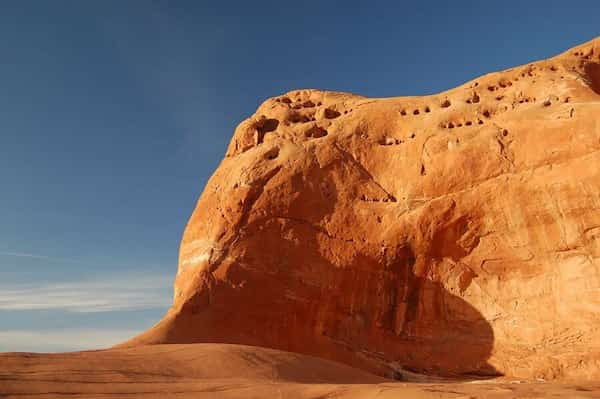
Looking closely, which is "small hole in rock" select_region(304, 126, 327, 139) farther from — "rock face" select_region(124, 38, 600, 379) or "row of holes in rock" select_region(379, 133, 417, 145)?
"row of holes in rock" select_region(379, 133, 417, 145)

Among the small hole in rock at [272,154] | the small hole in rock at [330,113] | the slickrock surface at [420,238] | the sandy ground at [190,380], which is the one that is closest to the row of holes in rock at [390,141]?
the slickrock surface at [420,238]

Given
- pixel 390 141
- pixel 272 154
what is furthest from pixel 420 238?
pixel 272 154

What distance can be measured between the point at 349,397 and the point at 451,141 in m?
12.6

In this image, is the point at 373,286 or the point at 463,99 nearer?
the point at 373,286

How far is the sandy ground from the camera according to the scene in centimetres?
732

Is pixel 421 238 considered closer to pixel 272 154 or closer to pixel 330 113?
pixel 272 154

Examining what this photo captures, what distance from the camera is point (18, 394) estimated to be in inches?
269

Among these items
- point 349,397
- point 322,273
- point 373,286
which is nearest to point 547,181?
point 373,286

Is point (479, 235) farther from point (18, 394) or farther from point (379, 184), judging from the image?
point (18, 394)

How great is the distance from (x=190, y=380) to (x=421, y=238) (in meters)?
11.1

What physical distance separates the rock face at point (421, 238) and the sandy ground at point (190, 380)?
547 cm

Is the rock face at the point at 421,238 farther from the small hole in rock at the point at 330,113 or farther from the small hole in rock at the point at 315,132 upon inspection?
the small hole in rock at the point at 330,113

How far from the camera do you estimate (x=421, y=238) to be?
17.6 meters

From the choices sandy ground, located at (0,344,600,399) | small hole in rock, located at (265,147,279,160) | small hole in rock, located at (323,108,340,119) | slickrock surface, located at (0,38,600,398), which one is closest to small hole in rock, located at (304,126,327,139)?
slickrock surface, located at (0,38,600,398)
